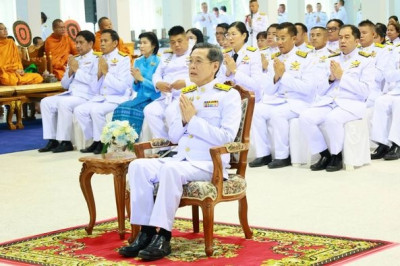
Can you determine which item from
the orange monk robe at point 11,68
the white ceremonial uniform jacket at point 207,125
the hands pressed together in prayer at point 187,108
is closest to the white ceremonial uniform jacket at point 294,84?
the white ceremonial uniform jacket at point 207,125

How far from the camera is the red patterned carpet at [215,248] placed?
491 centimetres

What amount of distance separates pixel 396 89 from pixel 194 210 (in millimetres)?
4298

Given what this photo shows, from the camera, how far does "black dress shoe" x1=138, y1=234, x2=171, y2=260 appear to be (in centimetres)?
494

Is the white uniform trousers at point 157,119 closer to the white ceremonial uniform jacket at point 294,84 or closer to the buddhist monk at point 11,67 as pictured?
the white ceremonial uniform jacket at point 294,84

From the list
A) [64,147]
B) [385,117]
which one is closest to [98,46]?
[64,147]

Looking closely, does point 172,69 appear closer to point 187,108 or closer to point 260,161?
point 260,161

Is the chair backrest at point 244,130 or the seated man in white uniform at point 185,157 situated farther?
the chair backrest at point 244,130

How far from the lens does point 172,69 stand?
31.0 ft

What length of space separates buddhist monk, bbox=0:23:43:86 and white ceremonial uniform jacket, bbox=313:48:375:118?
641 centimetres

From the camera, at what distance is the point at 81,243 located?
5508mm

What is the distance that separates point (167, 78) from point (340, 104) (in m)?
2.05

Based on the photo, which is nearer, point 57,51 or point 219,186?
point 219,186

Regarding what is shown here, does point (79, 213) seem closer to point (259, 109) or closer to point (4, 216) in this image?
point (4, 216)

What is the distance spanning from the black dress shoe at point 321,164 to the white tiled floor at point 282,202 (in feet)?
0.44
